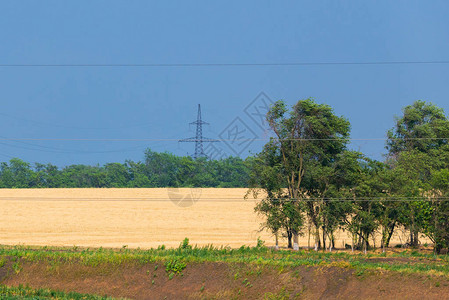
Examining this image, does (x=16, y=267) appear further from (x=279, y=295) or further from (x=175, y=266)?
(x=279, y=295)

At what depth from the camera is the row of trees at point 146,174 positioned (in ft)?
429

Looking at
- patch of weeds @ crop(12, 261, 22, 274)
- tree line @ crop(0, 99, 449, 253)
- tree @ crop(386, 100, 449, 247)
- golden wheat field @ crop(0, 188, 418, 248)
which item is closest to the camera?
patch of weeds @ crop(12, 261, 22, 274)

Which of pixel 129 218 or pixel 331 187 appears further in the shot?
pixel 129 218

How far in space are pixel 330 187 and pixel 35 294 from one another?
86.3 feet

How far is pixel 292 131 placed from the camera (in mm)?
46781

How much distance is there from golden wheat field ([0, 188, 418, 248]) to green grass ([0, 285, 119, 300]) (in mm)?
25409

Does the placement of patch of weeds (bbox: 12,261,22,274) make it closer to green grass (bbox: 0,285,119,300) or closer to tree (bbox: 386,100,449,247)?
green grass (bbox: 0,285,119,300)

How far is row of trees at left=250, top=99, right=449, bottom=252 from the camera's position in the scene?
146 feet

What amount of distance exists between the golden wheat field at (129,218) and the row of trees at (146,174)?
11467mm

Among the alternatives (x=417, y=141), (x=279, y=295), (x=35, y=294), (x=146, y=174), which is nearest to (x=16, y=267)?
(x=35, y=294)

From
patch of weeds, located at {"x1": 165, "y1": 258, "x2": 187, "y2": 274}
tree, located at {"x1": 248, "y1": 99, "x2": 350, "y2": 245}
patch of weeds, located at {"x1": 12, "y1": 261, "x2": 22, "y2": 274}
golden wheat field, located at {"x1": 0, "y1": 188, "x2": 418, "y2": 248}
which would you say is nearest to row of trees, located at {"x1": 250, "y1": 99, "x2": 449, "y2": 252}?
tree, located at {"x1": 248, "y1": 99, "x2": 350, "y2": 245}

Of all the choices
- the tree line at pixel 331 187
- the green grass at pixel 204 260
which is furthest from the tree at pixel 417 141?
the green grass at pixel 204 260

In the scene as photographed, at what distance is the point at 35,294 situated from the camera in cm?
2753

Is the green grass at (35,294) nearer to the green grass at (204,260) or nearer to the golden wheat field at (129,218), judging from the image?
the green grass at (204,260)
